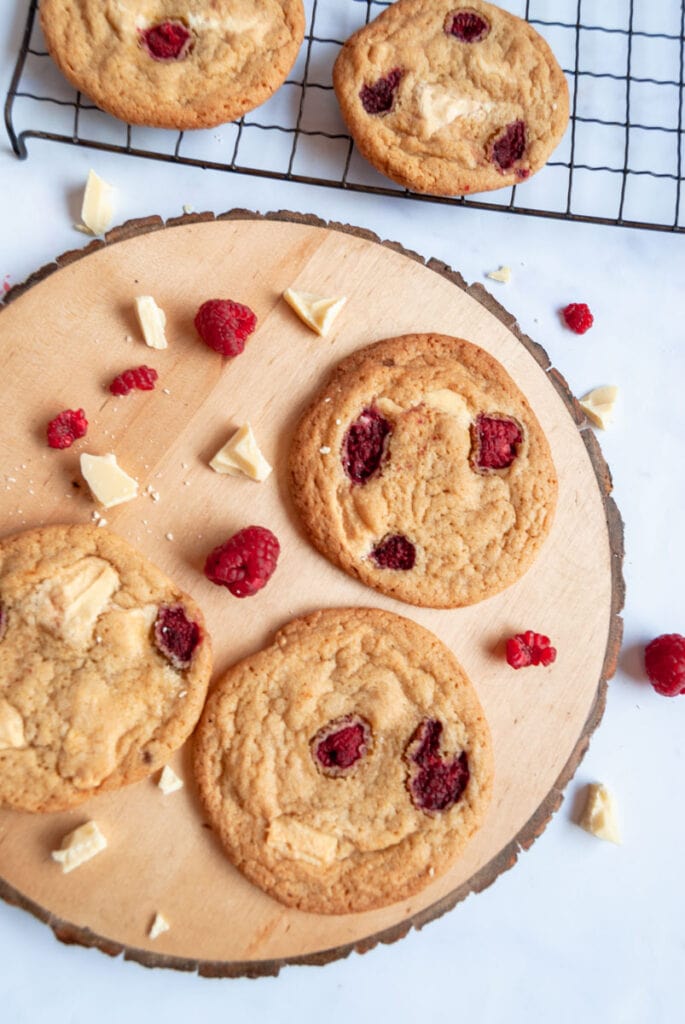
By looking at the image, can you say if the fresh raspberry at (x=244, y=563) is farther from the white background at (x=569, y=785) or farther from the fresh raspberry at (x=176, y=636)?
the white background at (x=569, y=785)

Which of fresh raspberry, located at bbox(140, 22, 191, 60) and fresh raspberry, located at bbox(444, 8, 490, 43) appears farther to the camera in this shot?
fresh raspberry, located at bbox(444, 8, 490, 43)

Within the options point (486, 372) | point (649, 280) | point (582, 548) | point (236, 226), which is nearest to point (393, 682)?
point (582, 548)

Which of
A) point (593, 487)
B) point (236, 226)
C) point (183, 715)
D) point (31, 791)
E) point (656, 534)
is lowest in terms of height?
point (31, 791)

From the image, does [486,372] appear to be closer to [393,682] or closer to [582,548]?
[582,548]

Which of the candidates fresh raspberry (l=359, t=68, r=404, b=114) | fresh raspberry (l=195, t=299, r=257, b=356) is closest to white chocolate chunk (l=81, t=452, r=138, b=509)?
fresh raspberry (l=195, t=299, r=257, b=356)

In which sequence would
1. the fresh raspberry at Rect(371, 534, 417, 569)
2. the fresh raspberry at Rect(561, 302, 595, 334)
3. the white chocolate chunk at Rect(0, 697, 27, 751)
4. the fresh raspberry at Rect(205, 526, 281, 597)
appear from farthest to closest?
the fresh raspberry at Rect(561, 302, 595, 334) < the fresh raspberry at Rect(371, 534, 417, 569) < the fresh raspberry at Rect(205, 526, 281, 597) < the white chocolate chunk at Rect(0, 697, 27, 751)

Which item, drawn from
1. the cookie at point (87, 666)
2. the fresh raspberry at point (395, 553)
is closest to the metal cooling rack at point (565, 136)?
the fresh raspberry at point (395, 553)

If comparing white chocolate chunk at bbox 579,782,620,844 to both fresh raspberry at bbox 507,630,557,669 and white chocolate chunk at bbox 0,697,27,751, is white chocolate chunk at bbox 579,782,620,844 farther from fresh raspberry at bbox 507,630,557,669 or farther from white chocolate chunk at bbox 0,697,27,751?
white chocolate chunk at bbox 0,697,27,751

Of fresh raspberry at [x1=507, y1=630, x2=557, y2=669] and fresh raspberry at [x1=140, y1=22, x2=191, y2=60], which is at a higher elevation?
fresh raspberry at [x1=140, y1=22, x2=191, y2=60]
